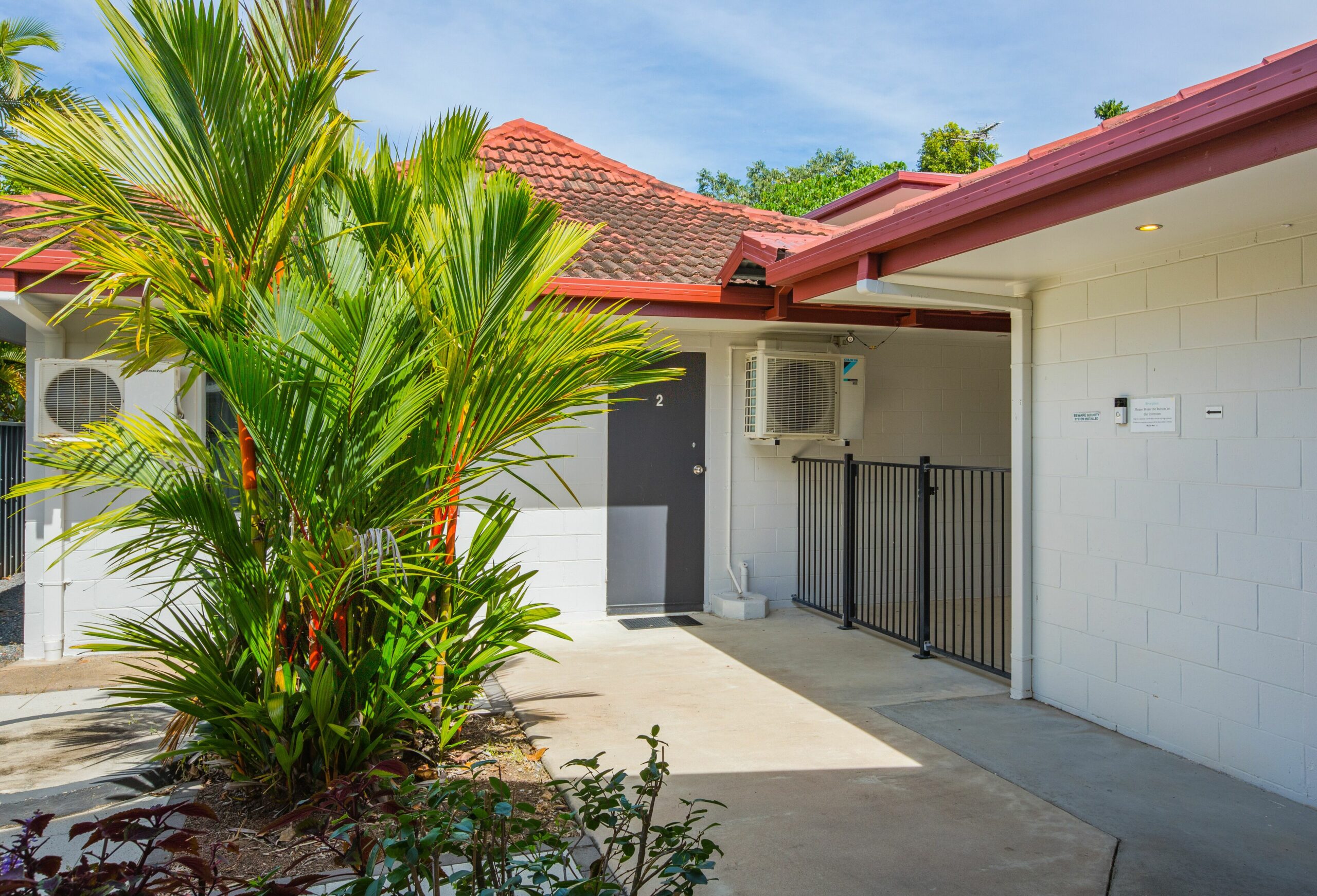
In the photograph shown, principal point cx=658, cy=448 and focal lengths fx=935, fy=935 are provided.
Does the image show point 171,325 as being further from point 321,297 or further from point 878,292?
point 878,292

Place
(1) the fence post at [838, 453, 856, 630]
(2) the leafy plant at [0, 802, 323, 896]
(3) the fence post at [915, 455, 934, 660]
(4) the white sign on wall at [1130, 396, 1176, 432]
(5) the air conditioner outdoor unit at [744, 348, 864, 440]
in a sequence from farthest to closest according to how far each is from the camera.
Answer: (5) the air conditioner outdoor unit at [744, 348, 864, 440], (1) the fence post at [838, 453, 856, 630], (3) the fence post at [915, 455, 934, 660], (4) the white sign on wall at [1130, 396, 1176, 432], (2) the leafy plant at [0, 802, 323, 896]

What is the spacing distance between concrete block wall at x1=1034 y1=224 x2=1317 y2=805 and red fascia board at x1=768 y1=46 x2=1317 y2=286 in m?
0.91

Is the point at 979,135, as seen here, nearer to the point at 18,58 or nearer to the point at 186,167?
the point at 18,58

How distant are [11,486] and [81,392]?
5.55m

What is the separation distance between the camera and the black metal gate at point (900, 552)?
6195mm

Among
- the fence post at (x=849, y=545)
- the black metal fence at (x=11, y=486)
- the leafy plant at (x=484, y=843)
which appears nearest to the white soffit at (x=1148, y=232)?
the fence post at (x=849, y=545)

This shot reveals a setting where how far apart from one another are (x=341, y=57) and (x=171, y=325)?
1264mm

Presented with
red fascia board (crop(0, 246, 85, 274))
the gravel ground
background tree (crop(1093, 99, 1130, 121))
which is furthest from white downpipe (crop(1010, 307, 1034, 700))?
background tree (crop(1093, 99, 1130, 121))

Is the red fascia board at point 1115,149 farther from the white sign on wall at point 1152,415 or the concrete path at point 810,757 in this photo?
the concrete path at point 810,757

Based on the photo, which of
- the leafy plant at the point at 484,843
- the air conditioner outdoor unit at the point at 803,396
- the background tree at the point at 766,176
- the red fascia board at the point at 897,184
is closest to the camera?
the leafy plant at the point at 484,843

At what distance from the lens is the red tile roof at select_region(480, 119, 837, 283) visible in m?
6.96

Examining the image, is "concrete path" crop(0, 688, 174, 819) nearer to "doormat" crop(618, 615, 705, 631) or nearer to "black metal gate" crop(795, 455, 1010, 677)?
"doormat" crop(618, 615, 705, 631)

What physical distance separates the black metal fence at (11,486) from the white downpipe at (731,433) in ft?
24.2

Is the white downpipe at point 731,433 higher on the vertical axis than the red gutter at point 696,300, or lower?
lower
